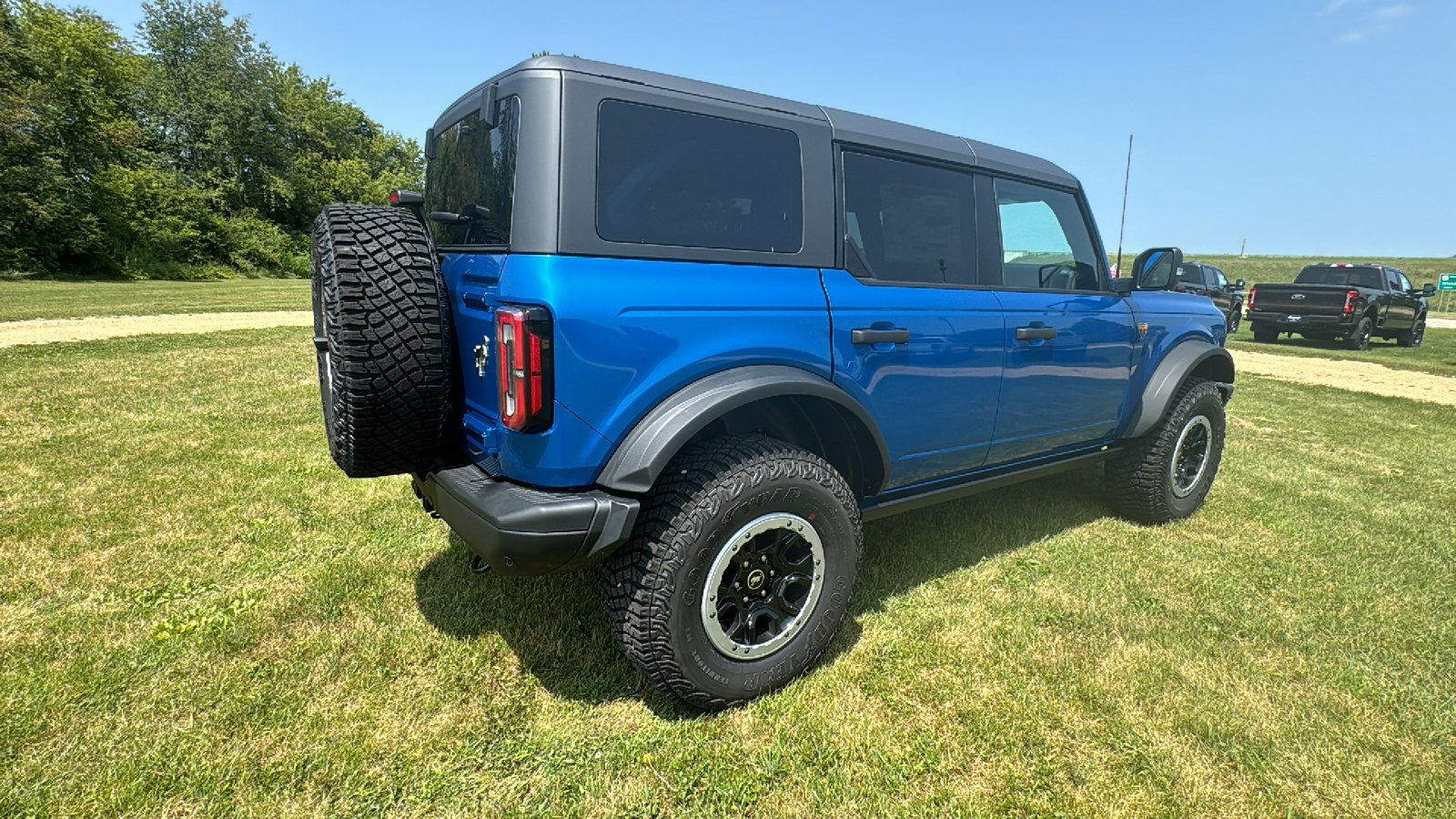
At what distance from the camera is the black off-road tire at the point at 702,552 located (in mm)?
2195

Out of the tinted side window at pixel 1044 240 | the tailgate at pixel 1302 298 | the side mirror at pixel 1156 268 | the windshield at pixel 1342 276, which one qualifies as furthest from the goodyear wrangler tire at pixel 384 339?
the windshield at pixel 1342 276

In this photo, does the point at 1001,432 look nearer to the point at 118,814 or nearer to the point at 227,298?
the point at 118,814

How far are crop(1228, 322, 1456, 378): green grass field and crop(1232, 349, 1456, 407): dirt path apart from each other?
2.05 ft

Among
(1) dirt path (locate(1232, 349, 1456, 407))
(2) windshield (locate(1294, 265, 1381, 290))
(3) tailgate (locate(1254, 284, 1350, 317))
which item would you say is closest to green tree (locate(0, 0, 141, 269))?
(1) dirt path (locate(1232, 349, 1456, 407))

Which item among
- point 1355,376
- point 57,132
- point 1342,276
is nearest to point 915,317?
point 1355,376

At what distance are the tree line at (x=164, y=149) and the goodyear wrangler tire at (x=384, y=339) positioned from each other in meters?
33.1

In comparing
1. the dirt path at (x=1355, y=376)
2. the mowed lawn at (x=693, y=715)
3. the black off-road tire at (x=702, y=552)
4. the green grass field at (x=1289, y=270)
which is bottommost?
the mowed lawn at (x=693, y=715)

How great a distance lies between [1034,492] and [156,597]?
4.86m

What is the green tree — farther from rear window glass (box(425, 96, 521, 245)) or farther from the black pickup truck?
the black pickup truck

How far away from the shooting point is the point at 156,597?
9.77 feet

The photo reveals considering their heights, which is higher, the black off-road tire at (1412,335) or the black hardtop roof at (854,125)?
the black hardtop roof at (854,125)

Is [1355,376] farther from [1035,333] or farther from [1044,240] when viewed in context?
[1035,333]

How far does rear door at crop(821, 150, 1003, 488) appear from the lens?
8.76 feet

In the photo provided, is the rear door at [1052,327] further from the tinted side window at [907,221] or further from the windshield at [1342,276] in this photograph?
the windshield at [1342,276]
